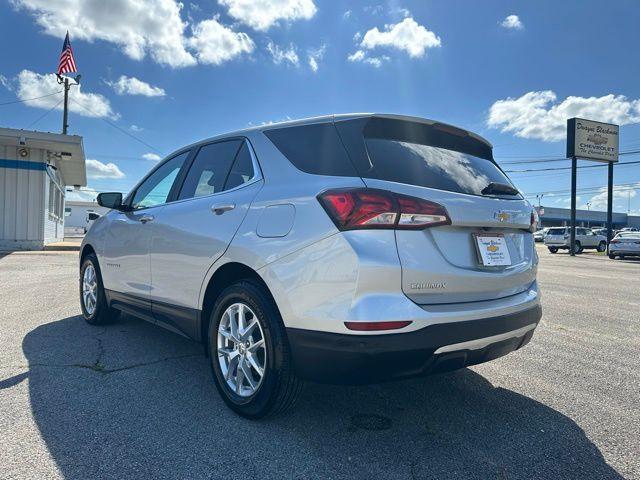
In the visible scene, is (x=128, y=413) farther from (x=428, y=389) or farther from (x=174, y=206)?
(x=428, y=389)

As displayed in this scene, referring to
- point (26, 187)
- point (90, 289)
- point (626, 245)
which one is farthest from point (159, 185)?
point (626, 245)

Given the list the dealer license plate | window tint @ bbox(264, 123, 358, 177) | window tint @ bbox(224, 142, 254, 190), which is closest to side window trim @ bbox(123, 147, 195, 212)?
window tint @ bbox(224, 142, 254, 190)

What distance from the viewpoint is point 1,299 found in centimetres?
645

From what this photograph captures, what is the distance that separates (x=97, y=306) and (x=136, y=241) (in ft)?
4.11

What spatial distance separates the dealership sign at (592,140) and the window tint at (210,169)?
31.3 metres

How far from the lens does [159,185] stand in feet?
13.8

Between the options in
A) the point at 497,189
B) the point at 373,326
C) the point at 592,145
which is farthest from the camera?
the point at 592,145

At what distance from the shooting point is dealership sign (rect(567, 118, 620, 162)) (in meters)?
30.0

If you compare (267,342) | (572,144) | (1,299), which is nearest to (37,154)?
(1,299)

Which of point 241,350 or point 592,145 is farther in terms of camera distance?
point 592,145

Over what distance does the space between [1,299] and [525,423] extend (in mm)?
6689

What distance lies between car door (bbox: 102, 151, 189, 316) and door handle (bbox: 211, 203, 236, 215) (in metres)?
1.01

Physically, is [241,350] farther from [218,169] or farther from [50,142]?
[50,142]

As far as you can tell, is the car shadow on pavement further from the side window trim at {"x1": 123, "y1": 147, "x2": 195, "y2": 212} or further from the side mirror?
the side mirror
